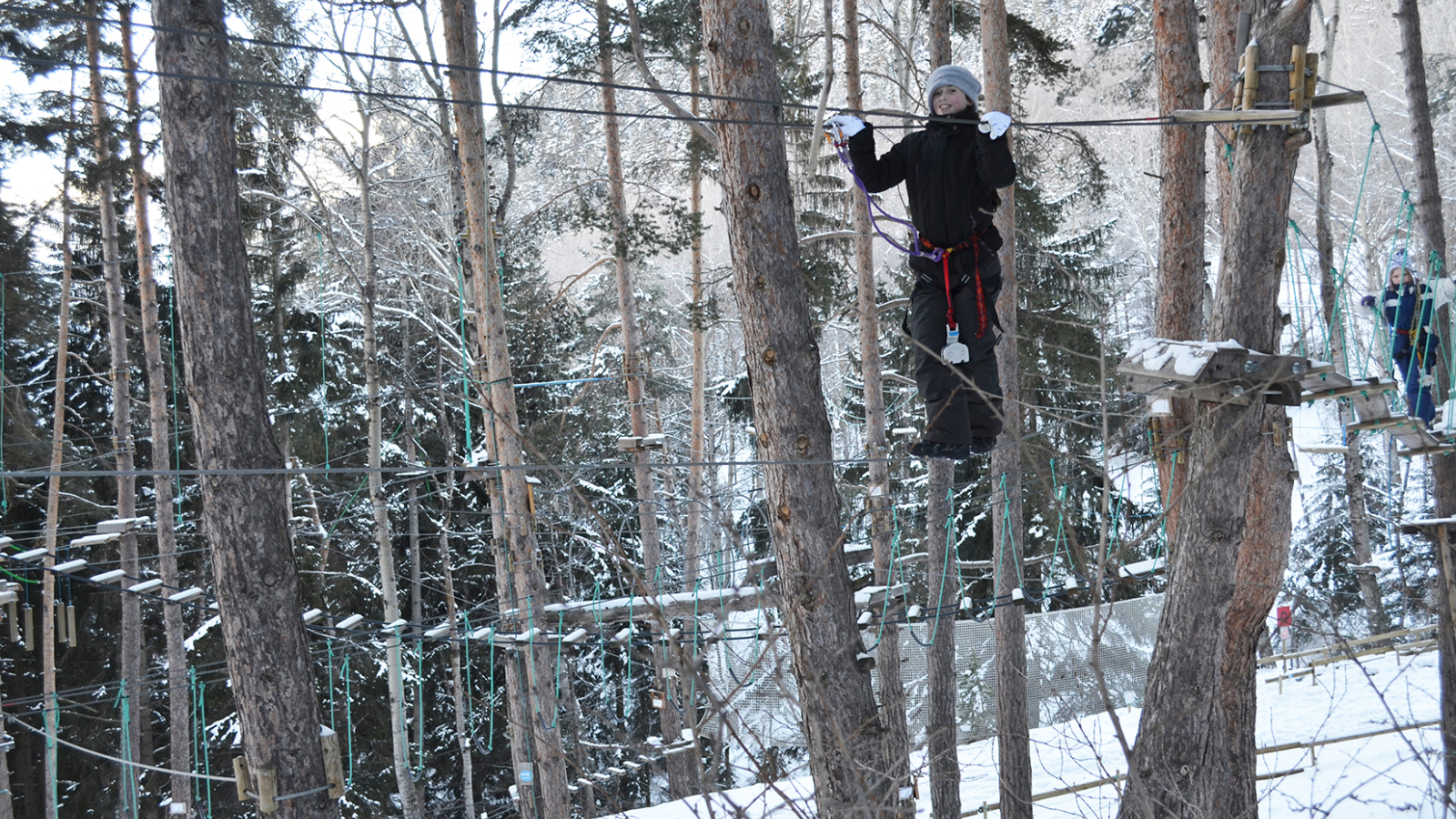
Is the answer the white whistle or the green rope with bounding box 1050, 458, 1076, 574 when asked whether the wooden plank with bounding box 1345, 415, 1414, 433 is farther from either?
the white whistle

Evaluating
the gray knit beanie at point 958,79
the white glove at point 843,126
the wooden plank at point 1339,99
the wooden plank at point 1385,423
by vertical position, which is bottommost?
the wooden plank at point 1385,423

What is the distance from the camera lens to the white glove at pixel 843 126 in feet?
11.4

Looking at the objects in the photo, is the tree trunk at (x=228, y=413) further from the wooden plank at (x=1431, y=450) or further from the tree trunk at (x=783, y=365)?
the wooden plank at (x=1431, y=450)

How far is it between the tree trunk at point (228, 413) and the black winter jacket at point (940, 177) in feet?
9.23

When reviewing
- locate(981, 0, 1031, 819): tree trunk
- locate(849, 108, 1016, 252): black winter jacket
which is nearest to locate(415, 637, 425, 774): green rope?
locate(981, 0, 1031, 819): tree trunk

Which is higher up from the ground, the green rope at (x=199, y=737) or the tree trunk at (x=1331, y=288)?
the tree trunk at (x=1331, y=288)

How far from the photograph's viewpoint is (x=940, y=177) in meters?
3.64

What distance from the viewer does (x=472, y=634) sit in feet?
18.2

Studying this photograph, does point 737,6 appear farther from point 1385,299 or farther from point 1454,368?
point 1385,299

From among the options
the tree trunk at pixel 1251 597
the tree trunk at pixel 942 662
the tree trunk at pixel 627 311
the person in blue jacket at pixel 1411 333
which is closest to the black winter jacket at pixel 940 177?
the tree trunk at pixel 1251 597

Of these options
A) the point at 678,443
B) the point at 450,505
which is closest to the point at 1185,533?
the point at 450,505

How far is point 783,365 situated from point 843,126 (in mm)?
890

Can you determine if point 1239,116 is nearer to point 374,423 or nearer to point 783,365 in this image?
point 783,365

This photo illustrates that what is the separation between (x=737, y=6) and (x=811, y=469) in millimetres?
1759
